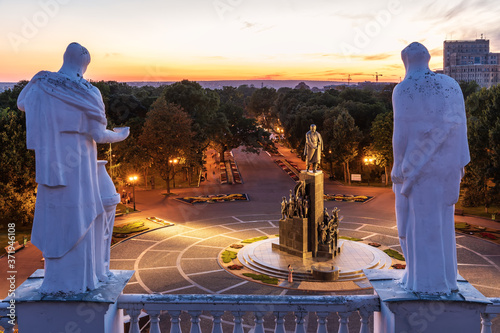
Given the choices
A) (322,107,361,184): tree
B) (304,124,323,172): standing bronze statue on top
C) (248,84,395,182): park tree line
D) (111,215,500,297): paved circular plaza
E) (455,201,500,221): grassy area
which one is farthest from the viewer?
(322,107,361,184): tree

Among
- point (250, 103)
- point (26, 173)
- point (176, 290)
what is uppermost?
point (250, 103)

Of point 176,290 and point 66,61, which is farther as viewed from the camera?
point 176,290

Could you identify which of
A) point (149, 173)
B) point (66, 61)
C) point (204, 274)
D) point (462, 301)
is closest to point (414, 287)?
point (462, 301)

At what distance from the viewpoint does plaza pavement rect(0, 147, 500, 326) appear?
69.1 feet

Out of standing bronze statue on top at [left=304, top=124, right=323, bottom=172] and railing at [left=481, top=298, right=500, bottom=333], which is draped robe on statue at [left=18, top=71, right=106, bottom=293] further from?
standing bronze statue on top at [left=304, top=124, right=323, bottom=172]

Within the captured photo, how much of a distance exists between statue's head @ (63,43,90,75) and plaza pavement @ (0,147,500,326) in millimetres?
15386

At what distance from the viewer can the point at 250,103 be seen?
132250mm

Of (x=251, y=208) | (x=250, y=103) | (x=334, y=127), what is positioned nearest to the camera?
(x=251, y=208)

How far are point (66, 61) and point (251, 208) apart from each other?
31.3 metres

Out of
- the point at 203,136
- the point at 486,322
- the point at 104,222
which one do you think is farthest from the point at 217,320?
the point at 203,136

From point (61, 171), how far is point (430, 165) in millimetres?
5026

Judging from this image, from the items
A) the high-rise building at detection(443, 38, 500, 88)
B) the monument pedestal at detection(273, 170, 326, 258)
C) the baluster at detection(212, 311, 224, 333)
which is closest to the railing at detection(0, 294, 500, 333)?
the baluster at detection(212, 311, 224, 333)

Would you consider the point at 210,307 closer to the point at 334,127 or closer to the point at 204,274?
the point at 204,274

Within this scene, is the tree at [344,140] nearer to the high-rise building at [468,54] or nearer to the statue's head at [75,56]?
the statue's head at [75,56]
